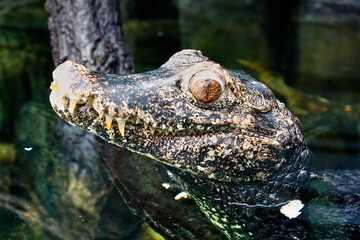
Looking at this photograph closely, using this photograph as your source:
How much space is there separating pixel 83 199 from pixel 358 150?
133 inches

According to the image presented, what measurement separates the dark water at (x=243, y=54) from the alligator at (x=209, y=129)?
51.7 inches

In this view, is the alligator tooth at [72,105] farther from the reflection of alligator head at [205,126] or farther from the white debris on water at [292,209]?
the white debris on water at [292,209]

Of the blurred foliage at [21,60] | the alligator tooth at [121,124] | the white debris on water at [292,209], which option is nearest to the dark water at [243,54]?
the blurred foliage at [21,60]

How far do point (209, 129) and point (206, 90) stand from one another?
269mm

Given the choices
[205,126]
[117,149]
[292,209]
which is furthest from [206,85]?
[117,149]

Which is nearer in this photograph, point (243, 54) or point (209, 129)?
point (209, 129)

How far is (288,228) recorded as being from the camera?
2.90 m

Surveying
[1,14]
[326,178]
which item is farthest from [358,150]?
[1,14]

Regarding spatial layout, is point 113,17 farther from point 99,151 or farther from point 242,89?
point 242,89

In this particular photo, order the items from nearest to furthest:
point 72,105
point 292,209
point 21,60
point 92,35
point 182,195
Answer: point 72,105 < point 292,209 < point 182,195 < point 92,35 < point 21,60

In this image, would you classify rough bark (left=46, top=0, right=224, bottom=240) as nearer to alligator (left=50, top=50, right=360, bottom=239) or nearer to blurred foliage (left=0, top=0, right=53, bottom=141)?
alligator (left=50, top=50, right=360, bottom=239)

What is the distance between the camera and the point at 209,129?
2.50 metres

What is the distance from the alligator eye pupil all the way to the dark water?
175 centimetres

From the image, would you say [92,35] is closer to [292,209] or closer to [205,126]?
[205,126]
